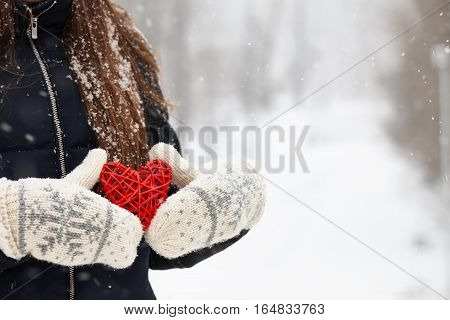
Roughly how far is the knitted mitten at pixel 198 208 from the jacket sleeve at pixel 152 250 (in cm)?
6

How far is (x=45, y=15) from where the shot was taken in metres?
0.78

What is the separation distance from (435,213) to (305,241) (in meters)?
1.03

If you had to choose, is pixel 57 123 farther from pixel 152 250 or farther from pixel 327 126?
pixel 327 126

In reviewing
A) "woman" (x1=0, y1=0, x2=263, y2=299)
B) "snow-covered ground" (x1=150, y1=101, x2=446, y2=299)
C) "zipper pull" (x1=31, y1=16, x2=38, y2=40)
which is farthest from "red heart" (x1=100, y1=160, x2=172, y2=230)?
"snow-covered ground" (x1=150, y1=101, x2=446, y2=299)

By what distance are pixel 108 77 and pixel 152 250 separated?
280mm

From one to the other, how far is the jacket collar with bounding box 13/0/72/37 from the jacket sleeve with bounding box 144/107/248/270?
0.19 meters

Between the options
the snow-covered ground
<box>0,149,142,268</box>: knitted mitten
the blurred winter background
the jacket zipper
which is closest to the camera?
<box>0,149,142,268</box>: knitted mitten

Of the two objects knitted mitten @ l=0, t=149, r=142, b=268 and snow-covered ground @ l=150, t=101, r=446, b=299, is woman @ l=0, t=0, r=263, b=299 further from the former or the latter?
snow-covered ground @ l=150, t=101, r=446, b=299

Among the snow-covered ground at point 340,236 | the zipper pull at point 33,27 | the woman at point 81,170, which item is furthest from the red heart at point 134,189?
the snow-covered ground at point 340,236

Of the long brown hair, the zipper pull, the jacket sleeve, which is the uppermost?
the zipper pull

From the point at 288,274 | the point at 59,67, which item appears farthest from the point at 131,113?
the point at 288,274

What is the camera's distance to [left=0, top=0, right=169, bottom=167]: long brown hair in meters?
0.80

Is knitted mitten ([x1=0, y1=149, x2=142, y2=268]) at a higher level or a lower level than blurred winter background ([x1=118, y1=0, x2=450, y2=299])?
higher

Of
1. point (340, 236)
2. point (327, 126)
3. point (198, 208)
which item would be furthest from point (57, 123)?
point (327, 126)
